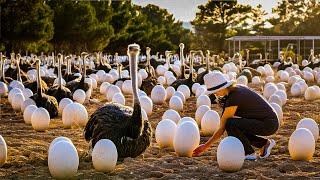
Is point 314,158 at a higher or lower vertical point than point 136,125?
lower

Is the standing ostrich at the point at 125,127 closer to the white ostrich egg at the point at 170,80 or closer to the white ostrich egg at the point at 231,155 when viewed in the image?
the white ostrich egg at the point at 231,155

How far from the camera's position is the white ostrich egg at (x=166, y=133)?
10570 mm

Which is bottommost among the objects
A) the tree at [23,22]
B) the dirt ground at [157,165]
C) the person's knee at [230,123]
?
the dirt ground at [157,165]

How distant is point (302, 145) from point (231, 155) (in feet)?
4.51

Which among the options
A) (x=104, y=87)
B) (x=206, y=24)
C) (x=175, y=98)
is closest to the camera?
(x=175, y=98)

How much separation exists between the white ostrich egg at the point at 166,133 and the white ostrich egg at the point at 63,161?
253cm

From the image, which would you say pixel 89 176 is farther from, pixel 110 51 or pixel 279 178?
pixel 110 51

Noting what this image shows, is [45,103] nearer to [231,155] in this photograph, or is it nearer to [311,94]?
[231,155]

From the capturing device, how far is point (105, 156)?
339 inches

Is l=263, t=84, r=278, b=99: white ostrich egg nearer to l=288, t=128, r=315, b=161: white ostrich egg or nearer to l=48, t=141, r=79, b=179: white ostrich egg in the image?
l=288, t=128, r=315, b=161: white ostrich egg

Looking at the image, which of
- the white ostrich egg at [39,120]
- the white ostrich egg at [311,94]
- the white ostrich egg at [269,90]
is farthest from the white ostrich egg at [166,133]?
the white ostrich egg at [311,94]

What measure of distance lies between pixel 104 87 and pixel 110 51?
50.0m

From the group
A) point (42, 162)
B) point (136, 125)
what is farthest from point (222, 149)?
point (42, 162)

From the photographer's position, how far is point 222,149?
8.65 m
